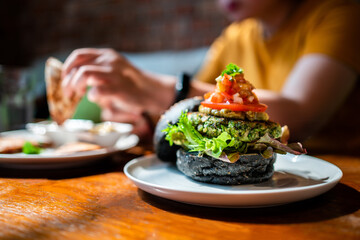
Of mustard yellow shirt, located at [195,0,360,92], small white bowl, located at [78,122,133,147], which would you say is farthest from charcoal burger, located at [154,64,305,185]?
mustard yellow shirt, located at [195,0,360,92]

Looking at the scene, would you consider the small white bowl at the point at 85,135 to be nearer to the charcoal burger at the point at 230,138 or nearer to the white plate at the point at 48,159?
the white plate at the point at 48,159

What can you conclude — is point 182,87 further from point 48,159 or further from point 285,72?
point 285,72

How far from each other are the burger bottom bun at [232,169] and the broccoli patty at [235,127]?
0.05 m

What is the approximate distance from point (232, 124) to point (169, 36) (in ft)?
10.2

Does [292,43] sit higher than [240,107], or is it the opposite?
[292,43]

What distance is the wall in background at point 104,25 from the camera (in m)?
3.50

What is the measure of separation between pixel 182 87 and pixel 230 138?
75 cm

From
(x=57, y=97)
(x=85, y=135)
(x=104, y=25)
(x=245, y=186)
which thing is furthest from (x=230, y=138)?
(x=104, y=25)

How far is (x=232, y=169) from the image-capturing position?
2.49 ft

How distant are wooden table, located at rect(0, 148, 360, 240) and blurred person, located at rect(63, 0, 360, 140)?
64cm

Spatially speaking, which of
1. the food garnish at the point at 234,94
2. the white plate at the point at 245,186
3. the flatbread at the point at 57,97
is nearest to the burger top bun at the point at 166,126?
the white plate at the point at 245,186

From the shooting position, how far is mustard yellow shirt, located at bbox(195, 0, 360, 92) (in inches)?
63.9

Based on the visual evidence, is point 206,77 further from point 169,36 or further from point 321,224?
point 321,224

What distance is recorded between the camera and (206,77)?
2.62m
